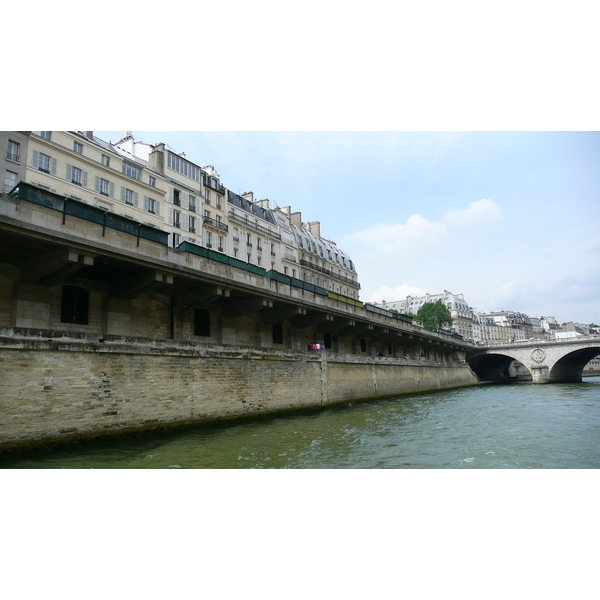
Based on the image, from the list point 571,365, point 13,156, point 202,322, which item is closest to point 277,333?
point 202,322

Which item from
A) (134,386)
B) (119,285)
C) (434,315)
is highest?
(434,315)

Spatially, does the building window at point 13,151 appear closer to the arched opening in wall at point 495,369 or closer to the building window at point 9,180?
the building window at point 9,180

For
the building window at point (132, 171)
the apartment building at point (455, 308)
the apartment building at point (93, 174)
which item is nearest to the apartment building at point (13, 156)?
the apartment building at point (93, 174)

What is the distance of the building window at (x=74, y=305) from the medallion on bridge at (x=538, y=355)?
161 ft

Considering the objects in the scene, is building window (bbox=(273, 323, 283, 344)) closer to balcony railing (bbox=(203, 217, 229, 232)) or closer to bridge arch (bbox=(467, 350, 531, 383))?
balcony railing (bbox=(203, 217, 229, 232))

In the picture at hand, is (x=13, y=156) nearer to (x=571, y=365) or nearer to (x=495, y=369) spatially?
(x=571, y=365)

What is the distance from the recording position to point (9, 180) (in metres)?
22.2

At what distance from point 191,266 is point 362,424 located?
8.68 m

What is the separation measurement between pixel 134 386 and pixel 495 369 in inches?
2546

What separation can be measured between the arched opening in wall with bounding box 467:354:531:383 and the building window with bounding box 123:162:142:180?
46.0m

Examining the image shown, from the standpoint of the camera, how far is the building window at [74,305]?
14.4 m

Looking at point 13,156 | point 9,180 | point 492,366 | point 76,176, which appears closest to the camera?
point 9,180

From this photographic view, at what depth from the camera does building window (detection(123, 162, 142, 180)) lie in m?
29.4
